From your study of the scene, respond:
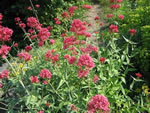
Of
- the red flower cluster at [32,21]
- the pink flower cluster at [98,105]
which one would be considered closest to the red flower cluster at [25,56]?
the red flower cluster at [32,21]

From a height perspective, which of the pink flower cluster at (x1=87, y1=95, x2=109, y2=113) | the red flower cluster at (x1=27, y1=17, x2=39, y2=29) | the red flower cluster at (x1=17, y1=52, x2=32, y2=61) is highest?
the red flower cluster at (x1=27, y1=17, x2=39, y2=29)

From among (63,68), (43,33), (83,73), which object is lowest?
(63,68)

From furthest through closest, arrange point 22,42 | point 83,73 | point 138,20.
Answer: point 22,42 < point 138,20 < point 83,73

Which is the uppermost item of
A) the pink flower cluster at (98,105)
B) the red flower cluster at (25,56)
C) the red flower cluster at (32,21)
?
the red flower cluster at (32,21)

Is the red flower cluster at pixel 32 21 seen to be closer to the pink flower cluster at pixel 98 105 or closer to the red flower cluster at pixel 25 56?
the red flower cluster at pixel 25 56

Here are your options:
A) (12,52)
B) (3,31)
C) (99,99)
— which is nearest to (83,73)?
(99,99)

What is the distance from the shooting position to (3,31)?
2.45 metres

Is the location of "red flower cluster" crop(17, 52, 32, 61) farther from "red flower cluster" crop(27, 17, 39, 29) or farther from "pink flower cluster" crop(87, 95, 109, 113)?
Answer: "pink flower cluster" crop(87, 95, 109, 113)

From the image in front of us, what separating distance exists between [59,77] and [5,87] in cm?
93

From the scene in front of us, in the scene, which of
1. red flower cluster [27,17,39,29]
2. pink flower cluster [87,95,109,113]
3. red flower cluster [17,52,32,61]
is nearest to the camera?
pink flower cluster [87,95,109,113]

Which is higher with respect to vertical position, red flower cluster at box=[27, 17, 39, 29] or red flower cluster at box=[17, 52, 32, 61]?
red flower cluster at box=[27, 17, 39, 29]

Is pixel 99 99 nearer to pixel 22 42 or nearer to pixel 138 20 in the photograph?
pixel 138 20

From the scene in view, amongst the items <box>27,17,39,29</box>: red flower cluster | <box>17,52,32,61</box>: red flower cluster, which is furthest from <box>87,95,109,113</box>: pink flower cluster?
<box>27,17,39,29</box>: red flower cluster

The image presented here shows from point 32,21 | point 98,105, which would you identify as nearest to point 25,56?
point 32,21
